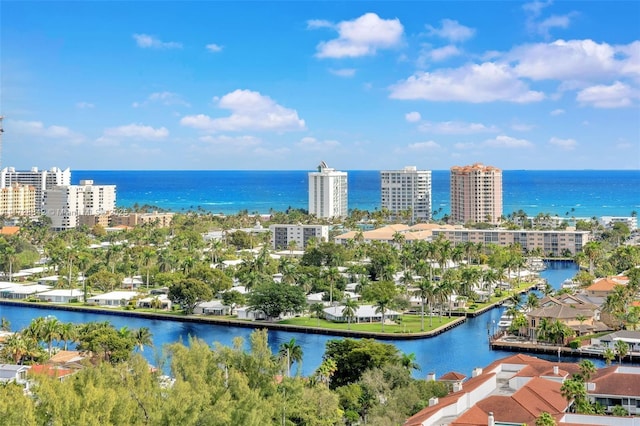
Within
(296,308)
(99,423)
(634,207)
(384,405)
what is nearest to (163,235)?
(296,308)

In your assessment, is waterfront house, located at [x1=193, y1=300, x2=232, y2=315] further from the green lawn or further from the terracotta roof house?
the terracotta roof house

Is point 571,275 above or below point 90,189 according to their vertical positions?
below

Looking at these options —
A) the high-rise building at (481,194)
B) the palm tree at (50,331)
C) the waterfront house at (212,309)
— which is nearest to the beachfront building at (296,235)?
the high-rise building at (481,194)

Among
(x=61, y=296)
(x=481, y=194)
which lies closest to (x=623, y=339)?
(x=61, y=296)

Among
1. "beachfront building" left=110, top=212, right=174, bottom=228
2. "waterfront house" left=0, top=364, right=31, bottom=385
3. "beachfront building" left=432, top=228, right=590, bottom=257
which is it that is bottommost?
"waterfront house" left=0, top=364, right=31, bottom=385

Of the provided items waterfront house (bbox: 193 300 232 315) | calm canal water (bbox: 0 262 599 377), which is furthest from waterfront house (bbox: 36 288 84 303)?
waterfront house (bbox: 193 300 232 315)

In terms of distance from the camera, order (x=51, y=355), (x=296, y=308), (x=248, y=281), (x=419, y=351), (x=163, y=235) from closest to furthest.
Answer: (x=51, y=355) < (x=419, y=351) < (x=296, y=308) < (x=248, y=281) < (x=163, y=235)

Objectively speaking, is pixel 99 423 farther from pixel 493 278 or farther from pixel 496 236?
pixel 496 236
